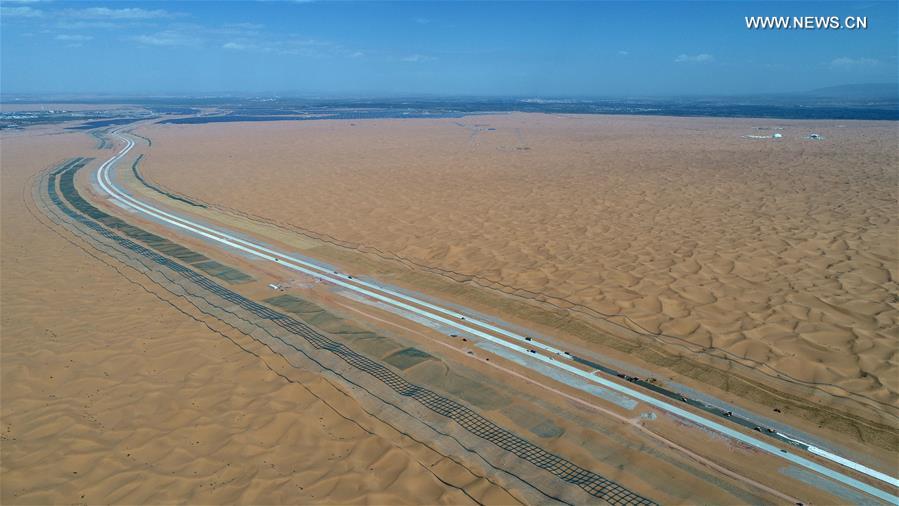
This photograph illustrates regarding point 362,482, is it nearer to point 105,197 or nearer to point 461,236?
point 461,236

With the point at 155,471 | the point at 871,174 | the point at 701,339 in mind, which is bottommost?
the point at 155,471

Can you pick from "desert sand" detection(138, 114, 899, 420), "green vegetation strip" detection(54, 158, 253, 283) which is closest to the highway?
"green vegetation strip" detection(54, 158, 253, 283)

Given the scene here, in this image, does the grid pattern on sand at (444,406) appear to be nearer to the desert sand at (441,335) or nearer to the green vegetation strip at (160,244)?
the desert sand at (441,335)

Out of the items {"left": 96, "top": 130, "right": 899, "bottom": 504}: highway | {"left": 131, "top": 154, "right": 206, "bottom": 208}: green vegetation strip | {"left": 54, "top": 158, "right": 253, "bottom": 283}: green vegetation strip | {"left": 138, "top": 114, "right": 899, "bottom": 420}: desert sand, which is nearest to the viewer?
{"left": 96, "top": 130, "right": 899, "bottom": 504}: highway

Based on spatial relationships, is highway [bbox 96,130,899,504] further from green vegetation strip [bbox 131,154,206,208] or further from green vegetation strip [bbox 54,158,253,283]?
green vegetation strip [bbox 131,154,206,208]

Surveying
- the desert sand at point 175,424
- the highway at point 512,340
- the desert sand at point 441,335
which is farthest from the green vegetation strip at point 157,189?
the desert sand at point 175,424

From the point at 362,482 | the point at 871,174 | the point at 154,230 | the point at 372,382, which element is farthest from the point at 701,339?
the point at 871,174
